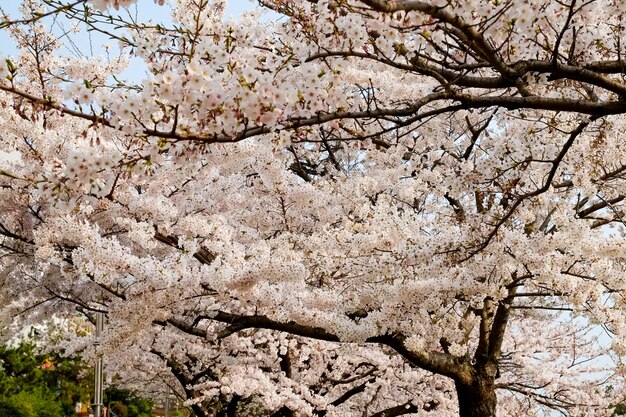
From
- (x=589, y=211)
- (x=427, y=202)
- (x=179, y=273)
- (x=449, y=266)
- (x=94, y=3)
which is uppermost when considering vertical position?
(x=427, y=202)

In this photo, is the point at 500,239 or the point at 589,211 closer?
the point at 500,239

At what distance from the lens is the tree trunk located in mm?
8680

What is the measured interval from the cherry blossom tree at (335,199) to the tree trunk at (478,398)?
3cm

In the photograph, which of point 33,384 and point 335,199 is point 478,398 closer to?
point 335,199

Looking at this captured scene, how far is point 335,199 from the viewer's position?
9422 millimetres

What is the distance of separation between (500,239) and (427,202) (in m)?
3.79

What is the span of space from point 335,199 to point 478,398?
3182 mm

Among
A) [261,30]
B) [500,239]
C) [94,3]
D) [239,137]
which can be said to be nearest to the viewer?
[94,3]

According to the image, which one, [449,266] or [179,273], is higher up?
[449,266]

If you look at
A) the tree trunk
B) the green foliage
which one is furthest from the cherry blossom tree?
the green foliage

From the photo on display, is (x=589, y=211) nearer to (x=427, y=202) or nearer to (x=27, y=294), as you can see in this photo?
(x=427, y=202)

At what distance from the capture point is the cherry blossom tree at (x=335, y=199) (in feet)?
11.7

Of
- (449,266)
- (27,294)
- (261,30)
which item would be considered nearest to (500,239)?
(449,266)

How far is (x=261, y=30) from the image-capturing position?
8.05 meters
